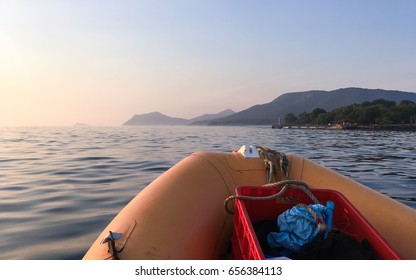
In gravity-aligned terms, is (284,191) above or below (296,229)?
above

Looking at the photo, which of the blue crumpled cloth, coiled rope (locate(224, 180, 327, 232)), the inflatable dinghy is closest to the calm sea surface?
the inflatable dinghy

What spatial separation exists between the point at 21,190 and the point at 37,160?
4.62m

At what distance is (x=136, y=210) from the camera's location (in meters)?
2.64

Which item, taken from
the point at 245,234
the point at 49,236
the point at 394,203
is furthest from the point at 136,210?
the point at 394,203

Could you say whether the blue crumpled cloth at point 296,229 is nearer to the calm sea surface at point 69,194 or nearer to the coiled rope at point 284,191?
the coiled rope at point 284,191

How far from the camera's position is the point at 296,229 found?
2449mm

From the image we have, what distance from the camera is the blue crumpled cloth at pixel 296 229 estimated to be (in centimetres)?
239

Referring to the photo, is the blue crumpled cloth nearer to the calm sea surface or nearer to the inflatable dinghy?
the inflatable dinghy

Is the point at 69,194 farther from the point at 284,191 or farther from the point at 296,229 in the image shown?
the point at 296,229

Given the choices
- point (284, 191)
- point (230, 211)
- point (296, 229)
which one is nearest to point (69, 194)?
point (230, 211)

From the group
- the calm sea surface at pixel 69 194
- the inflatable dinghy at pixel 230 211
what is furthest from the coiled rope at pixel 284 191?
the calm sea surface at pixel 69 194

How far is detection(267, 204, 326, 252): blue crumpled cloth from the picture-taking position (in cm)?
239

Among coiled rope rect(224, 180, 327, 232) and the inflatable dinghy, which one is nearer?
the inflatable dinghy
